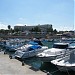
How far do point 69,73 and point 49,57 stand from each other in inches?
255

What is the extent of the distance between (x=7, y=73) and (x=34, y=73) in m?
2.73

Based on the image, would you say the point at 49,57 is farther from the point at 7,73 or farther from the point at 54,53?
the point at 7,73

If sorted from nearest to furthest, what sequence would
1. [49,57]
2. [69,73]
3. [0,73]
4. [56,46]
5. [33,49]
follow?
[0,73]
[69,73]
[49,57]
[56,46]
[33,49]

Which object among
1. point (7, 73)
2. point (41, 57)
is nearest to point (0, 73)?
point (7, 73)

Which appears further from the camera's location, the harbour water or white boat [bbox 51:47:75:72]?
the harbour water

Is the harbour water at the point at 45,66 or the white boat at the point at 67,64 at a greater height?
the white boat at the point at 67,64


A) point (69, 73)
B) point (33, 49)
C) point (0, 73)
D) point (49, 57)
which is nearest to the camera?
point (0, 73)

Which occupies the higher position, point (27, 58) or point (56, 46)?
point (56, 46)

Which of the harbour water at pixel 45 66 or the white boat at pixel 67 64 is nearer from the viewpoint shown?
the white boat at pixel 67 64

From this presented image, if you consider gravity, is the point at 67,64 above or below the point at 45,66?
above

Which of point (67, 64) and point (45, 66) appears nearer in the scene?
point (67, 64)

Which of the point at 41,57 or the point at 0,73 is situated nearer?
the point at 0,73

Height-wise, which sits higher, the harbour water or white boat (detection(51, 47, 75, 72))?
white boat (detection(51, 47, 75, 72))

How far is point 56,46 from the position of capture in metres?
32.9
